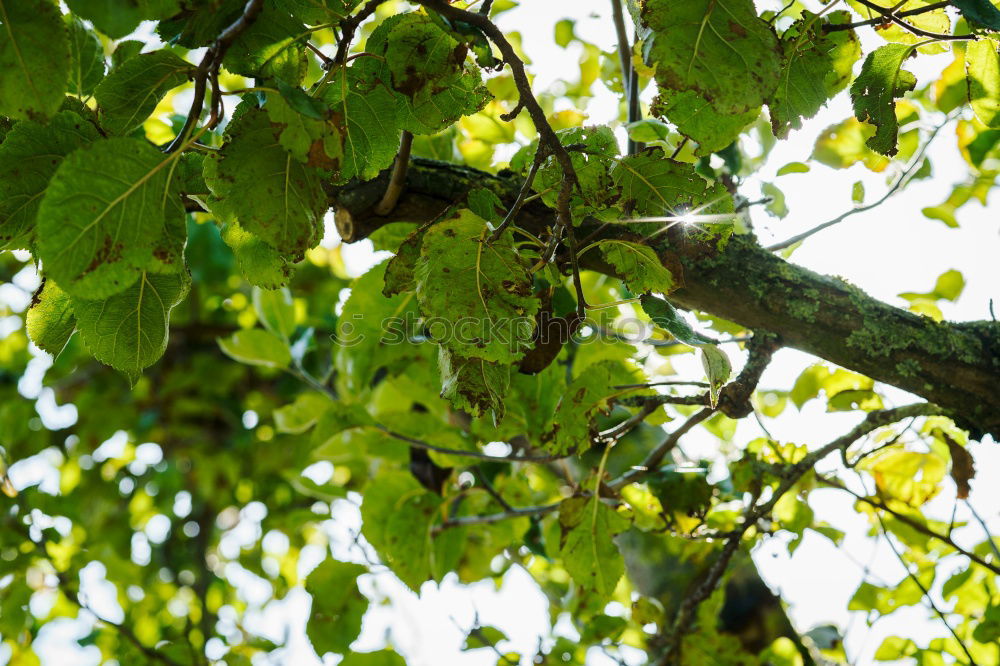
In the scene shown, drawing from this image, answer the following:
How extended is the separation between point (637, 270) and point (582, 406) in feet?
1.10

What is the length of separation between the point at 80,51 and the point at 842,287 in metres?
1.01

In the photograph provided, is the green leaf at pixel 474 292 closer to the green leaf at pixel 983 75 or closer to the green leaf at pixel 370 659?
the green leaf at pixel 983 75

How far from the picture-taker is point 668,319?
79cm

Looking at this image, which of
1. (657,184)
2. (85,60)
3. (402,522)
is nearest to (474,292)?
(657,184)

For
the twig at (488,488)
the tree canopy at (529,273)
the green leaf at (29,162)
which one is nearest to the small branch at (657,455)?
the tree canopy at (529,273)

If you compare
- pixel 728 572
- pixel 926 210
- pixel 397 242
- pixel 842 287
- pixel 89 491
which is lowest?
pixel 89 491

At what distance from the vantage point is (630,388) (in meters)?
1.10

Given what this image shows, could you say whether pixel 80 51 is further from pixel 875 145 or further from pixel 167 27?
pixel 875 145

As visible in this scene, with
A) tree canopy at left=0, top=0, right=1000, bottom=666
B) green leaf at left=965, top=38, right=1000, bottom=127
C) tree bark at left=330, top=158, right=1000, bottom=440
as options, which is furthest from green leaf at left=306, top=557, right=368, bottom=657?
green leaf at left=965, top=38, right=1000, bottom=127

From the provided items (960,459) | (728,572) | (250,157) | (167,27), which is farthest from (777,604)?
(167,27)

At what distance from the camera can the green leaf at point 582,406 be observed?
105 centimetres

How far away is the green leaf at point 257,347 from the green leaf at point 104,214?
3.28ft

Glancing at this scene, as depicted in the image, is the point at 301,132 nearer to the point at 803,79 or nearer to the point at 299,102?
the point at 299,102

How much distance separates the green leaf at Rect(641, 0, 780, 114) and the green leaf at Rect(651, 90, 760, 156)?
0.10 m
